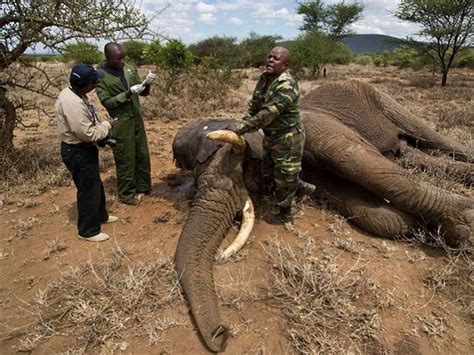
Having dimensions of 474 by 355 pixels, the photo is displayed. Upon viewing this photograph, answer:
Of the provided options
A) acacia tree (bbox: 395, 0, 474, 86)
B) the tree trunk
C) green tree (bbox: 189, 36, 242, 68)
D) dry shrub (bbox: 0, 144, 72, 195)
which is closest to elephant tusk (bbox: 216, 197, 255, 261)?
dry shrub (bbox: 0, 144, 72, 195)

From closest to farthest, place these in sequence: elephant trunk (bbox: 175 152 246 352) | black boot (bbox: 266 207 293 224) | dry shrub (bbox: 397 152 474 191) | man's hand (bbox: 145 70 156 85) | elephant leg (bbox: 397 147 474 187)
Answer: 1. elephant trunk (bbox: 175 152 246 352)
2. black boot (bbox: 266 207 293 224)
3. man's hand (bbox: 145 70 156 85)
4. dry shrub (bbox: 397 152 474 191)
5. elephant leg (bbox: 397 147 474 187)

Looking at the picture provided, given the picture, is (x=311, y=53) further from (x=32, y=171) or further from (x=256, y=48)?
(x=32, y=171)

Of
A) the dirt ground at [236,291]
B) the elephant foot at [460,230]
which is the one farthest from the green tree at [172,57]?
the elephant foot at [460,230]

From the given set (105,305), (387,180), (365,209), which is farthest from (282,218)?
(105,305)

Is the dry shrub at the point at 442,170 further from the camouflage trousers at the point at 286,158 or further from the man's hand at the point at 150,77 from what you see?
the man's hand at the point at 150,77

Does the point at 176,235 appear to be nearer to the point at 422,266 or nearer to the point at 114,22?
the point at 422,266

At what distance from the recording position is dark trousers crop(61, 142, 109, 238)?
3643mm

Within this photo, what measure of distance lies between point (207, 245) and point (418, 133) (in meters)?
3.42

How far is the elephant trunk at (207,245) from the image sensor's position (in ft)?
8.32

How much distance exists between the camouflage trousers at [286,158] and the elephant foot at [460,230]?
4.74 feet

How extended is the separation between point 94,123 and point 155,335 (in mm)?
2111

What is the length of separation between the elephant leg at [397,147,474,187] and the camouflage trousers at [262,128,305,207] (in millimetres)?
1875

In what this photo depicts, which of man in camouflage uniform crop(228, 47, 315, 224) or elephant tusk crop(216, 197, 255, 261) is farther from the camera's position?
man in camouflage uniform crop(228, 47, 315, 224)

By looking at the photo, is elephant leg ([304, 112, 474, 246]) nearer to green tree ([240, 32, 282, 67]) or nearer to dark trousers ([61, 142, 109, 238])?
dark trousers ([61, 142, 109, 238])
